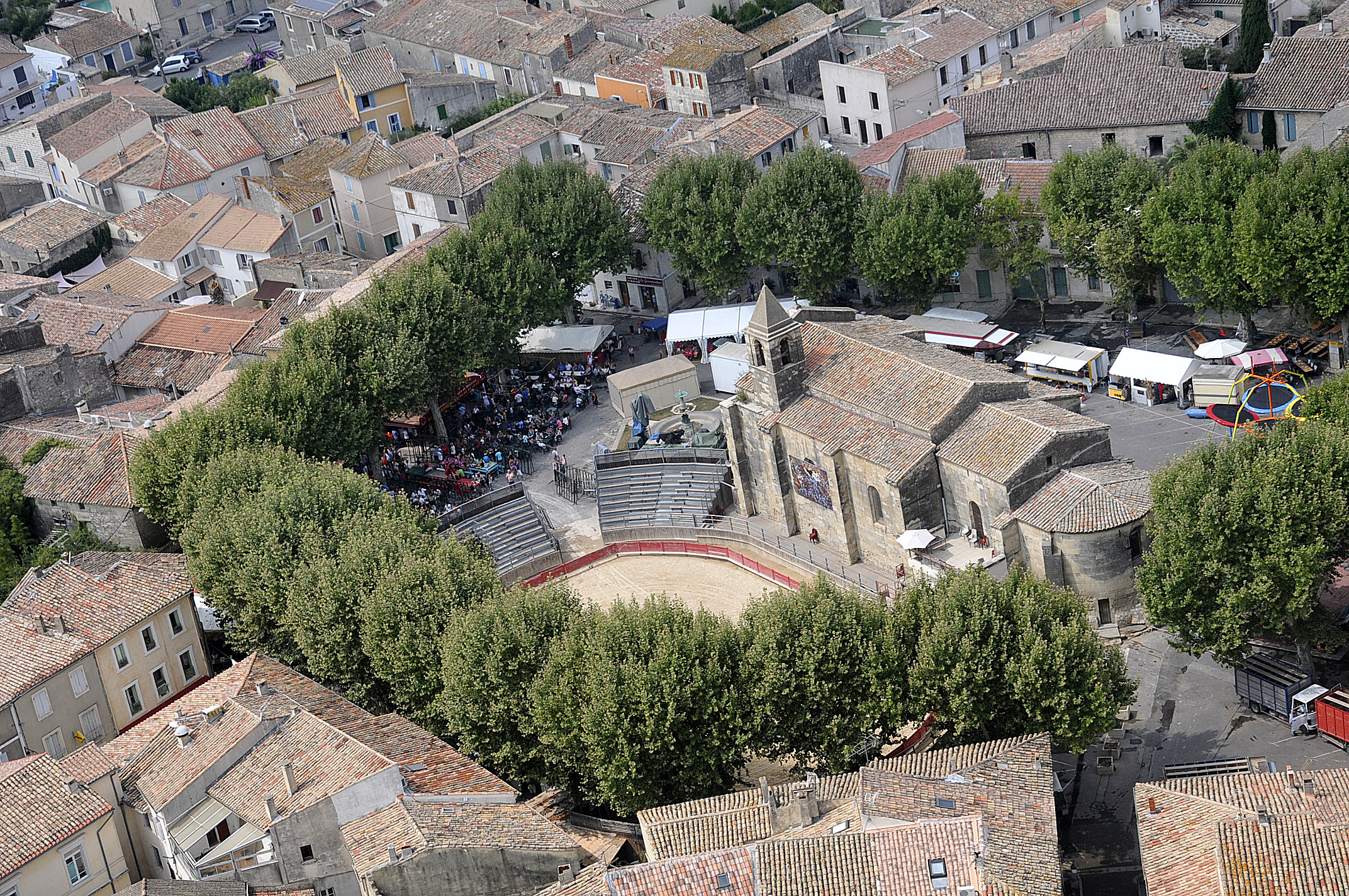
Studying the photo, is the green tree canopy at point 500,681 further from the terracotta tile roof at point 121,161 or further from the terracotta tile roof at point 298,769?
the terracotta tile roof at point 121,161

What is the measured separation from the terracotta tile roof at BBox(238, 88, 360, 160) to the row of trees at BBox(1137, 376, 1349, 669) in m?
90.4

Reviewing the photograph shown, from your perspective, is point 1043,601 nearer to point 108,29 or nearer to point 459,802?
point 459,802

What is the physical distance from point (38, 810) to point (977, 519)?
136 ft

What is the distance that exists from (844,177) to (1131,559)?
39.0 metres

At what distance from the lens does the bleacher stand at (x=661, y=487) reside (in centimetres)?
8819

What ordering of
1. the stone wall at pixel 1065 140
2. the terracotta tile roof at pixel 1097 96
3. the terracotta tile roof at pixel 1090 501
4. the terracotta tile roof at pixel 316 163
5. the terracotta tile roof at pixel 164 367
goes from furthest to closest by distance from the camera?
the terracotta tile roof at pixel 316 163
the terracotta tile roof at pixel 164 367
the terracotta tile roof at pixel 1097 96
the stone wall at pixel 1065 140
the terracotta tile roof at pixel 1090 501

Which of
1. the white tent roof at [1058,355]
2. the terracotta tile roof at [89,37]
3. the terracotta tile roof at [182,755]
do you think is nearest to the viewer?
the terracotta tile roof at [182,755]

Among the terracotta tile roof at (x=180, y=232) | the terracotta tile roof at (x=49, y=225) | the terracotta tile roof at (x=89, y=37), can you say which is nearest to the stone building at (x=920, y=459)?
the terracotta tile roof at (x=180, y=232)

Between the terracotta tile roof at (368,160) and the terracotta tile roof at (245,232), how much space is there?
628cm

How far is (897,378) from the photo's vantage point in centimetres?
8044

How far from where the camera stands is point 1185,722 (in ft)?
221

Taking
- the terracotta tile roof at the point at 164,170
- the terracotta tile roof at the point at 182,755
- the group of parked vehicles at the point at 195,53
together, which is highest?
the group of parked vehicles at the point at 195,53

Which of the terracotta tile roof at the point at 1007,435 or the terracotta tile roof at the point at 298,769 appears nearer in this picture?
the terracotta tile roof at the point at 298,769

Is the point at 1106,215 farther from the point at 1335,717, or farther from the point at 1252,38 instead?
the point at 1335,717
